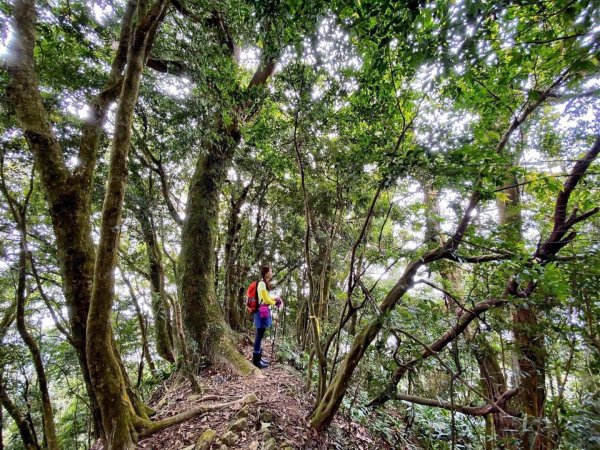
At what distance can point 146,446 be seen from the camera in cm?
304

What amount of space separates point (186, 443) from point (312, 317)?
2071 millimetres

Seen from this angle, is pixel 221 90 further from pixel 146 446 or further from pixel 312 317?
pixel 146 446

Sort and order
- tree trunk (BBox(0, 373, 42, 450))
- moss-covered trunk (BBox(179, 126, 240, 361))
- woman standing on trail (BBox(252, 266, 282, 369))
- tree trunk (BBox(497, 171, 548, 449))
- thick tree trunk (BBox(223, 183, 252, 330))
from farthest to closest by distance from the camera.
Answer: thick tree trunk (BBox(223, 183, 252, 330))
tree trunk (BBox(0, 373, 42, 450))
woman standing on trail (BBox(252, 266, 282, 369))
moss-covered trunk (BBox(179, 126, 240, 361))
tree trunk (BBox(497, 171, 548, 449))

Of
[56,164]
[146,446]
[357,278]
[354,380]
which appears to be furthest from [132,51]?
[354,380]

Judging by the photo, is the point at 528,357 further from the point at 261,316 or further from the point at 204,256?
the point at 204,256

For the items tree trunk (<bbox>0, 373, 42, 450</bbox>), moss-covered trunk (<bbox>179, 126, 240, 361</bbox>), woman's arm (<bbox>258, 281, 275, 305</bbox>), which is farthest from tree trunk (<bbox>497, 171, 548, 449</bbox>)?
tree trunk (<bbox>0, 373, 42, 450</bbox>)

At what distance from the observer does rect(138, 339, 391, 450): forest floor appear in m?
3.15

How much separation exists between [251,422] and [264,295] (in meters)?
2.22

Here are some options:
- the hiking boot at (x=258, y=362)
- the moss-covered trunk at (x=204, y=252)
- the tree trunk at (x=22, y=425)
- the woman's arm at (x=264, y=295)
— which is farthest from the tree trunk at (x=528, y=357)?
the tree trunk at (x=22, y=425)

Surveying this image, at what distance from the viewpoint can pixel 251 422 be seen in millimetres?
3504

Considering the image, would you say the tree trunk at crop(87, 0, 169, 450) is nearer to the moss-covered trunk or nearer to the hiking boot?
the moss-covered trunk

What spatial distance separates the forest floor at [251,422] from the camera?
315 cm

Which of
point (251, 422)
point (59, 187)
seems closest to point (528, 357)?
point (251, 422)

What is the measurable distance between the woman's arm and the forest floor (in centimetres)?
135
